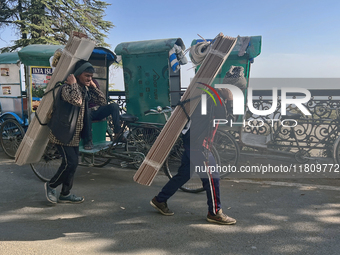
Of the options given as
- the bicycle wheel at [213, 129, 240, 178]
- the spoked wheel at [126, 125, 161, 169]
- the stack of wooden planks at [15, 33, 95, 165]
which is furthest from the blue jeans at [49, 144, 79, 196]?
the bicycle wheel at [213, 129, 240, 178]

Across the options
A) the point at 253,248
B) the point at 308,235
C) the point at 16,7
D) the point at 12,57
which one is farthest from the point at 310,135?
the point at 16,7

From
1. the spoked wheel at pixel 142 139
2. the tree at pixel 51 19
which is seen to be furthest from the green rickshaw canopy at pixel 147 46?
the tree at pixel 51 19

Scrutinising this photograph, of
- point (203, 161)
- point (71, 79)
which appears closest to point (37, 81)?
point (71, 79)

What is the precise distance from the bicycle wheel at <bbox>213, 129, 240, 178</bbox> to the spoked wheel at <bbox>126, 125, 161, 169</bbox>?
113cm

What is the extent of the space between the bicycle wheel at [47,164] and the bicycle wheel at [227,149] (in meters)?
2.85

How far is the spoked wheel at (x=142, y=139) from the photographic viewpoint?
5570mm

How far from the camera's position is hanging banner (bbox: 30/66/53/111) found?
21.4ft

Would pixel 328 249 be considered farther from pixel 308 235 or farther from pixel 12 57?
pixel 12 57

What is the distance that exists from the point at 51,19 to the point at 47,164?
50.6 feet

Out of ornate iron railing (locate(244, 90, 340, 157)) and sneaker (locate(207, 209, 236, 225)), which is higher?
ornate iron railing (locate(244, 90, 340, 157))

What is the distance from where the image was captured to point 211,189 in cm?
366

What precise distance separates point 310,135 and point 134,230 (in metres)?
4.39

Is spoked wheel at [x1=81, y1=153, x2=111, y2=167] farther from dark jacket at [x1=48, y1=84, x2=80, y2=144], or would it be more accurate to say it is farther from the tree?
the tree

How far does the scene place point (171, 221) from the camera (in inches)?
148
